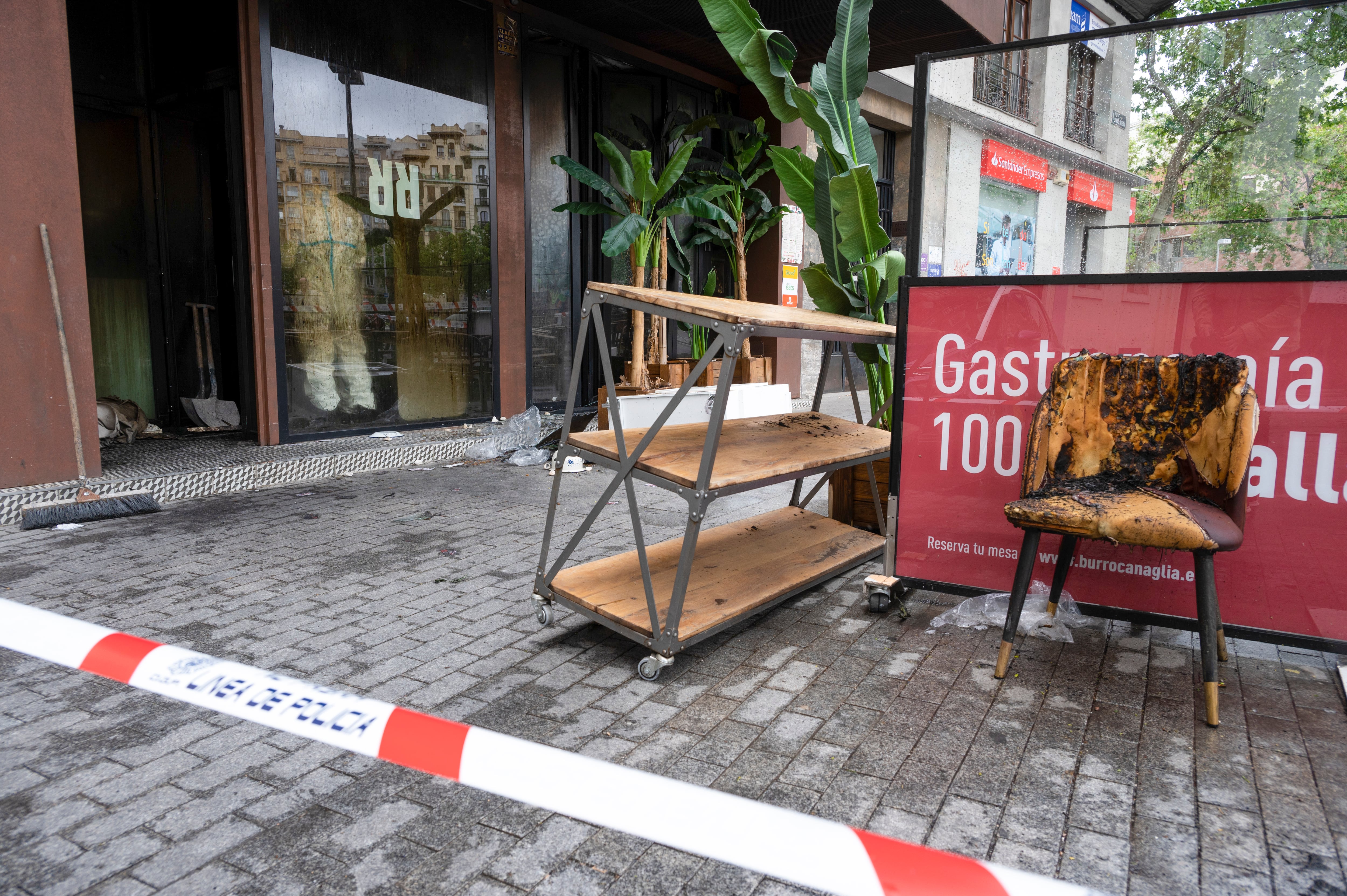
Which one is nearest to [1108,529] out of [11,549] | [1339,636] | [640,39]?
[1339,636]

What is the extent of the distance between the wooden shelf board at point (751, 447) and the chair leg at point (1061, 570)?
961 millimetres

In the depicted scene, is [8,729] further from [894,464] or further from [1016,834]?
[894,464]

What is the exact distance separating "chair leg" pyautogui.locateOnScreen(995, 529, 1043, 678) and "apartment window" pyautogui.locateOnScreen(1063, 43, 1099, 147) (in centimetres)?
195

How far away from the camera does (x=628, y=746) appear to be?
2551 mm

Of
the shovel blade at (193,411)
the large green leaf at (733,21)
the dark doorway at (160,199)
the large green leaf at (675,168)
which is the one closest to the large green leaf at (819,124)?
the large green leaf at (733,21)

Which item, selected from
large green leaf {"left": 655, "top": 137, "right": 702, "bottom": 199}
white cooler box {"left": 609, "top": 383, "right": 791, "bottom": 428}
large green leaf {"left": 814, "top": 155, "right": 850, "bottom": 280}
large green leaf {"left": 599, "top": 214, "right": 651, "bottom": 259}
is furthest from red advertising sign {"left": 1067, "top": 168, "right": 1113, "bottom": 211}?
large green leaf {"left": 655, "top": 137, "right": 702, "bottom": 199}

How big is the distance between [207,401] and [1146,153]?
8367mm

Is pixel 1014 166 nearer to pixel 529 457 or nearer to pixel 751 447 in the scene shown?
pixel 751 447

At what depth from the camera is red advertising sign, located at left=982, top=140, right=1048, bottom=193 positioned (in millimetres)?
3916

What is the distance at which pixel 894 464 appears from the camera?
3744 millimetres

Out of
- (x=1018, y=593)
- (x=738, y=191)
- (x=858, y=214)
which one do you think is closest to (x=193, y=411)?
(x=738, y=191)

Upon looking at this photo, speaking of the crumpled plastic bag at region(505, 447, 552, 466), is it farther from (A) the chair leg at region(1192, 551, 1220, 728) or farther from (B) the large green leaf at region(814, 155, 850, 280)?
(A) the chair leg at region(1192, 551, 1220, 728)

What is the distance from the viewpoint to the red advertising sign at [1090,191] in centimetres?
368

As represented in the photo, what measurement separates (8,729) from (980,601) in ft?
12.4
